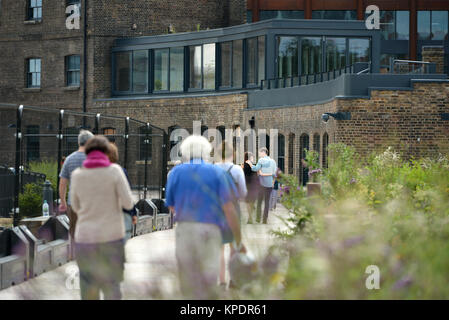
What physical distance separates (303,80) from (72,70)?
51.5 ft

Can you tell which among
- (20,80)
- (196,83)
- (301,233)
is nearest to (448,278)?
(301,233)

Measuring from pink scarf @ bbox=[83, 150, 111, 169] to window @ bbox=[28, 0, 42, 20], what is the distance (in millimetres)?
37444

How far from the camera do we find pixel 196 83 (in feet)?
129

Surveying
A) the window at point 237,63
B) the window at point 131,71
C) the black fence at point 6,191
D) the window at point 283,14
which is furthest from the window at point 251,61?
the black fence at point 6,191

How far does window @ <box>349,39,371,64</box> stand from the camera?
33969 millimetres

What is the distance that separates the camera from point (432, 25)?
4838 centimetres

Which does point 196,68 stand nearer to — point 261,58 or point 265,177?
point 261,58

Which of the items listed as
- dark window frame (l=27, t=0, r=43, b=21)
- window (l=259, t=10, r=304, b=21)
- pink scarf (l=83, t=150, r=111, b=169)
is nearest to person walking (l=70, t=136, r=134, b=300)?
pink scarf (l=83, t=150, r=111, b=169)

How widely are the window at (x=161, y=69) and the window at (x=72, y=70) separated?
13.3 ft

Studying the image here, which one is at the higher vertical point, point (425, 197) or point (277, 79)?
point (277, 79)

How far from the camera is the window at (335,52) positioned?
33.8 metres

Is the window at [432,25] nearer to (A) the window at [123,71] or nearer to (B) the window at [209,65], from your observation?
(B) the window at [209,65]
